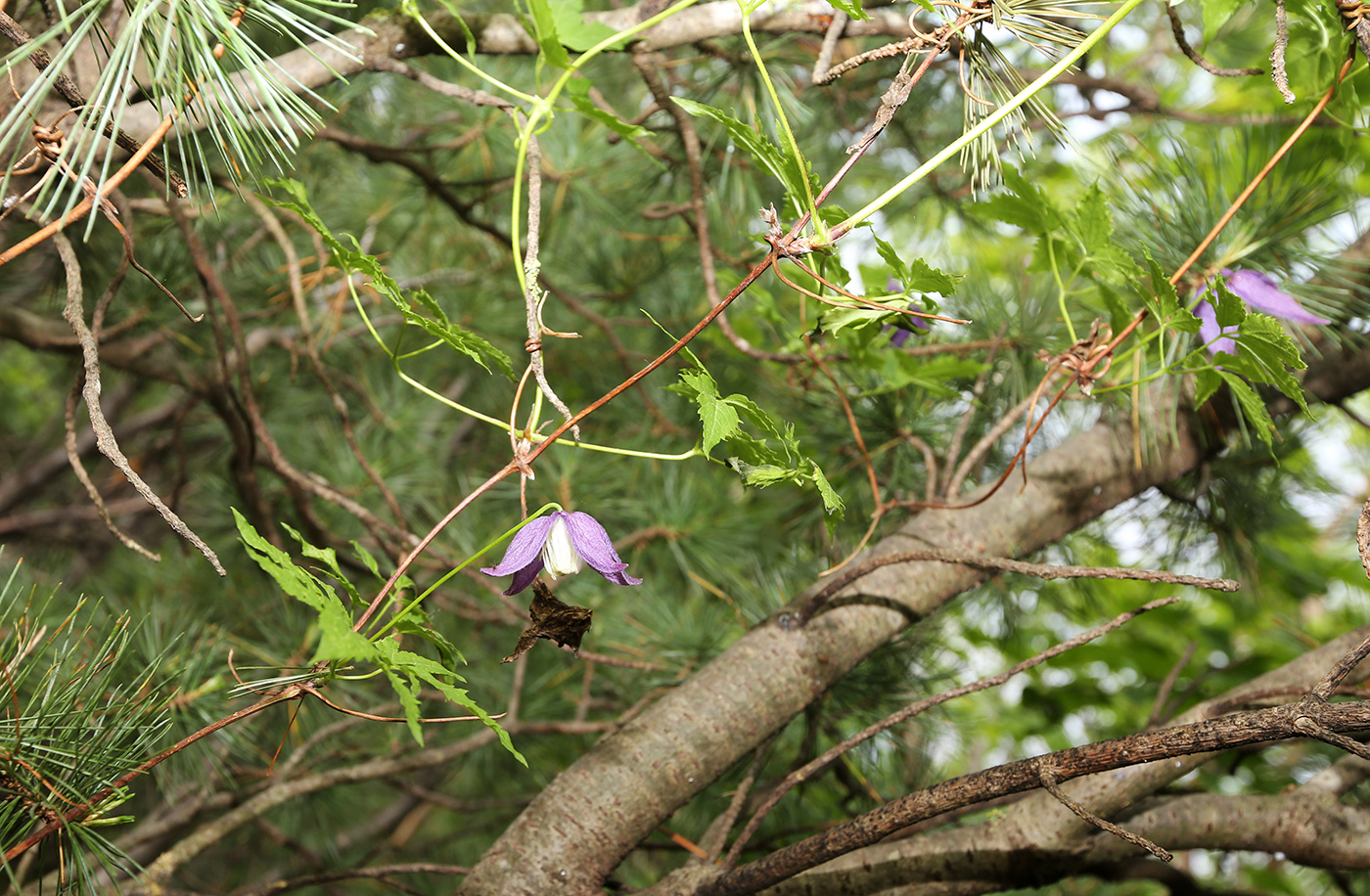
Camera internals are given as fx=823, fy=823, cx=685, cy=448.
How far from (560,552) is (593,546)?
2 cm

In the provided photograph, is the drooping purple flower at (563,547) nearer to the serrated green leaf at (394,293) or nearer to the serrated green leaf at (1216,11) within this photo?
the serrated green leaf at (394,293)

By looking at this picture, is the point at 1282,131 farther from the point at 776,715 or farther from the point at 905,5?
the point at 776,715

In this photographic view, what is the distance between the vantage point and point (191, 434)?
1.62 m

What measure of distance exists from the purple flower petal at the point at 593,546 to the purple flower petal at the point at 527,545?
1cm

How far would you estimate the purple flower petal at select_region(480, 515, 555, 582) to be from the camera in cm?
37

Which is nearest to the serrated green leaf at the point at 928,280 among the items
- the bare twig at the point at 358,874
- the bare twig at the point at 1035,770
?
the bare twig at the point at 1035,770

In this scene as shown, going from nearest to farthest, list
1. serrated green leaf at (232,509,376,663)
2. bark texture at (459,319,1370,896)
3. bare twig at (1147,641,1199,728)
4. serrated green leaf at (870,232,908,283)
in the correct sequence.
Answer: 1. serrated green leaf at (232,509,376,663)
2. serrated green leaf at (870,232,908,283)
3. bark texture at (459,319,1370,896)
4. bare twig at (1147,641,1199,728)

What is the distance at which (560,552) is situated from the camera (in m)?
0.38

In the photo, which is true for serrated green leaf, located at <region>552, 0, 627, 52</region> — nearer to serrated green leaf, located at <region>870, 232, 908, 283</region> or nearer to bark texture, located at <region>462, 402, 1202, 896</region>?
serrated green leaf, located at <region>870, 232, 908, 283</region>

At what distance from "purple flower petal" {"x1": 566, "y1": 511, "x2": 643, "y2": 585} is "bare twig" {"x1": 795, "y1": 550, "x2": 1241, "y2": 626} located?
0.65ft

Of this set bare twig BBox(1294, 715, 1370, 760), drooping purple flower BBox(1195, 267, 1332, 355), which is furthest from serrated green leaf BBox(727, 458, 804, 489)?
drooping purple flower BBox(1195, 267, 1332, 355)

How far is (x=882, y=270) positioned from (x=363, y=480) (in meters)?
0.89

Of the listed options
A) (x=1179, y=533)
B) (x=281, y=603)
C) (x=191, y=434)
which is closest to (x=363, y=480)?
(x=281, y=603)

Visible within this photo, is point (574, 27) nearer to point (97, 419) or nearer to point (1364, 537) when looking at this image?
point (97, 419)
